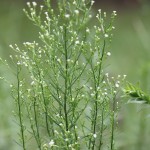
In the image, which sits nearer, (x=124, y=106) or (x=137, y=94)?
(x=137, y=94)

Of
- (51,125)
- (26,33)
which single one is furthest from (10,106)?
(26,33)

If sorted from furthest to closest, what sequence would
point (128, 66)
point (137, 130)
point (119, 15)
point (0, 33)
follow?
point (119, 15) < point (128, 66) < point (0, 33) < point (137, 130)

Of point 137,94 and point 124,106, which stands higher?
point 124,106

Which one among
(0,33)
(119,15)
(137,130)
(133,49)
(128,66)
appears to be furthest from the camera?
(119,15)

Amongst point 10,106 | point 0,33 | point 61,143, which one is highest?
point 0,33

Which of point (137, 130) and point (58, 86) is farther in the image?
point (137, 130)

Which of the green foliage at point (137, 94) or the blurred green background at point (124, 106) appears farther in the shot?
the blurred green background at point (124, 106)

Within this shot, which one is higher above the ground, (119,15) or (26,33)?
(119,15)

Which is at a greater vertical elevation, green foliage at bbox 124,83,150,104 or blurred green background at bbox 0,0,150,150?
blurred green background at bbox 0,0,150,150

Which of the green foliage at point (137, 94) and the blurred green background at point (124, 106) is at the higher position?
the blurred green background at point (124, 106)

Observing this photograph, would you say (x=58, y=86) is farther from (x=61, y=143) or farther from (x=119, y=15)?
(x=119, y=15)

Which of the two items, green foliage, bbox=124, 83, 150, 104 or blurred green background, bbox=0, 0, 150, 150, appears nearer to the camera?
green foliage, bbox=124, 83, 150, 104
